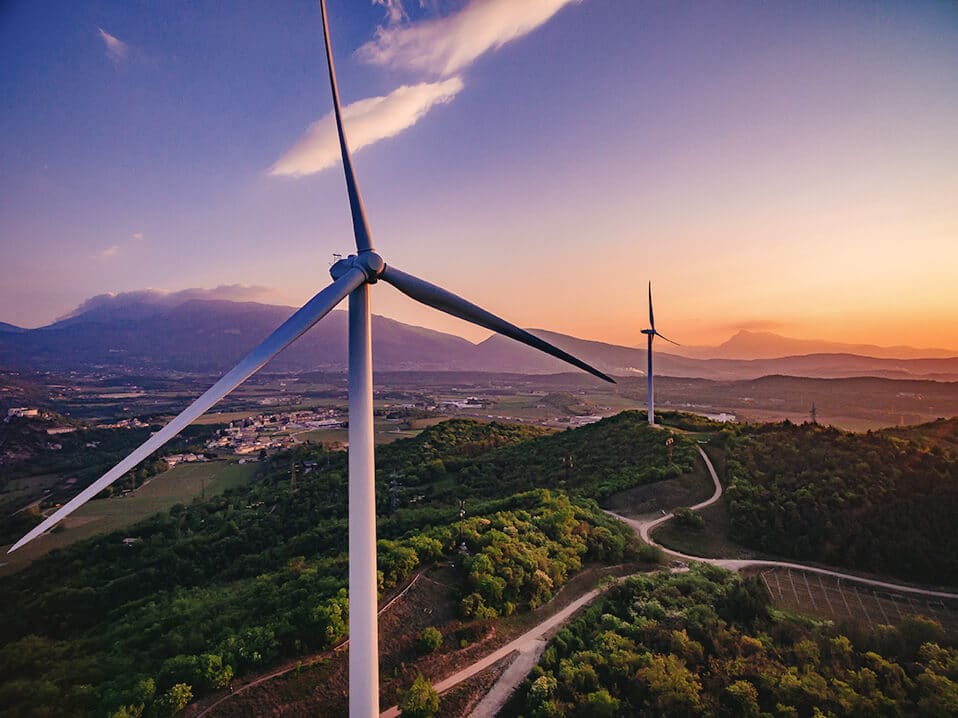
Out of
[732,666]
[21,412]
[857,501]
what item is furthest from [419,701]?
[21,412]

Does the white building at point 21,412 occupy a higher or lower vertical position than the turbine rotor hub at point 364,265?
lower

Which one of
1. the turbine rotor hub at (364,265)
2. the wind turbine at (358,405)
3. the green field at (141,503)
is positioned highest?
the turbine rotor hub at (364,265)

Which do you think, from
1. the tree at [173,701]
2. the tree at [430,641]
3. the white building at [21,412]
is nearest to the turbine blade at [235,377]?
the tree at [173,701]

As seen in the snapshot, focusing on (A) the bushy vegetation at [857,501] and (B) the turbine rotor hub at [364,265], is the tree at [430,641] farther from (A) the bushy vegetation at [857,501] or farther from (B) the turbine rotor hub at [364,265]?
(A) the bushy vegetation at [857,501]

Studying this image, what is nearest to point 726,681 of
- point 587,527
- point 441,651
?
point 441,651

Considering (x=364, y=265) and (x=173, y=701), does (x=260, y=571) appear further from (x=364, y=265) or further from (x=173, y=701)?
(x=364, y=265)

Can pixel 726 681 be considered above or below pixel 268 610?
above

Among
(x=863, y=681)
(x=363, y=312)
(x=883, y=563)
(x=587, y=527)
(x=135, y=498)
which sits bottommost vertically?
(x=135, y=498)

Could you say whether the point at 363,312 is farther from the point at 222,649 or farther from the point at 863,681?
the point at 863,681
